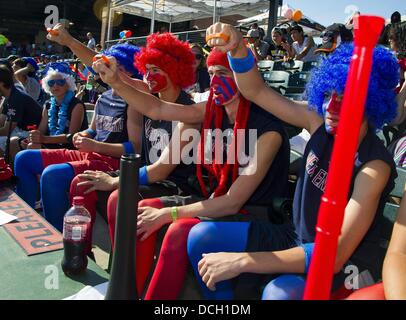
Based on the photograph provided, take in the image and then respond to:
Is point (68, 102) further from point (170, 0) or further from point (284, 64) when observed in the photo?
point (170, 0)

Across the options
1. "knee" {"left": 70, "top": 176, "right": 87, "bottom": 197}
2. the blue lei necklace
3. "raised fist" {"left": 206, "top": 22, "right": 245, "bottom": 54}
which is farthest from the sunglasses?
"raised fist" {"left": 206, "top": 22, "right": 245, "bottom": 54}

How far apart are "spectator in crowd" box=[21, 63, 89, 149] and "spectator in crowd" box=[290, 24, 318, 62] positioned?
4802 mm

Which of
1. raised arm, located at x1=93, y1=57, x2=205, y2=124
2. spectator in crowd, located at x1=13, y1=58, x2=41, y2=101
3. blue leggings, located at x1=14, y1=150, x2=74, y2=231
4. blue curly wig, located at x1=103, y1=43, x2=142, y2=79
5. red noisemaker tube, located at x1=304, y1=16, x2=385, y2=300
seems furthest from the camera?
spectator in crowd, located at x1=13, y1=58, x2=41, y2=101

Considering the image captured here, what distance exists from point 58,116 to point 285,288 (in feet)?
10.4

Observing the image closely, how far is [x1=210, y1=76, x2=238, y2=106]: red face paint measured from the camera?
208 centimetres

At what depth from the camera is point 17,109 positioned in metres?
4.28

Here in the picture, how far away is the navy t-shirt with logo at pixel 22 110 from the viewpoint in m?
4.28

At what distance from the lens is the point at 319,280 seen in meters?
0.56

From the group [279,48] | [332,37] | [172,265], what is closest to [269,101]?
[172,265]

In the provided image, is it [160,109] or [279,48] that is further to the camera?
[279,48]

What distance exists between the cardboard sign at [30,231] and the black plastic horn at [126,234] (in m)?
0.77

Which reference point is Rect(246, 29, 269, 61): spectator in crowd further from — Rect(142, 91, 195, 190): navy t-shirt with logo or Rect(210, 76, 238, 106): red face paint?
Rect(210, 76, 238, 106): red face paint

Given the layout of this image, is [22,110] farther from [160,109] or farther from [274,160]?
[274,160]

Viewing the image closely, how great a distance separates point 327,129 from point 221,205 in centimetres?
61
